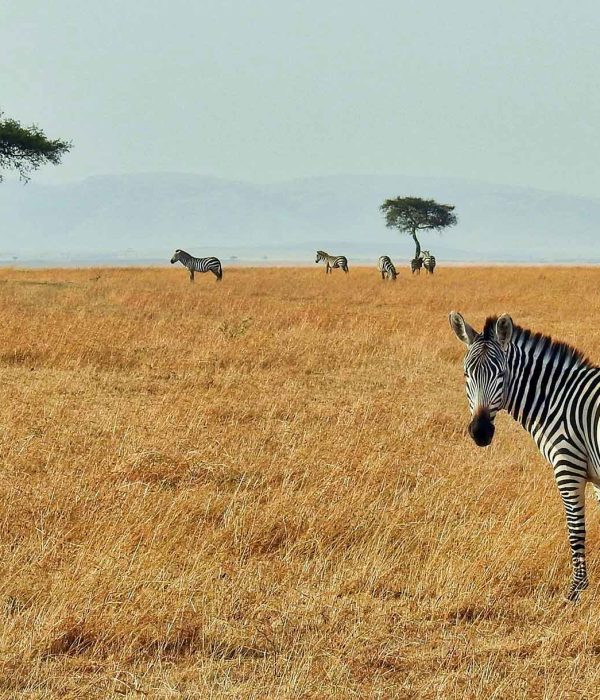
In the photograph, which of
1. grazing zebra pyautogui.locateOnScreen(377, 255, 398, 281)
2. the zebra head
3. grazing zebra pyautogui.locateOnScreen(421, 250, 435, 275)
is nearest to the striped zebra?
the zebra head

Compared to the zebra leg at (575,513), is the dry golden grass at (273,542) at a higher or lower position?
lower

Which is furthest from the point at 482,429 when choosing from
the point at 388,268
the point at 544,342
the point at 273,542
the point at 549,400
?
the point at 388,268

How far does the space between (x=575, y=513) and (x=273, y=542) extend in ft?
7.54

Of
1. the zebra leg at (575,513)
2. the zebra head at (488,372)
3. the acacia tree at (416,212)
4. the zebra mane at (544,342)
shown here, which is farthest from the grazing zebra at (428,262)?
the zebra leg at (575,513)

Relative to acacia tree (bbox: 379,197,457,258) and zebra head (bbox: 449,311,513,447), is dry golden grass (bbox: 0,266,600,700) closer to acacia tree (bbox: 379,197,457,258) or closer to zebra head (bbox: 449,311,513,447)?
zebra head (bbox: 449,311,513,447)

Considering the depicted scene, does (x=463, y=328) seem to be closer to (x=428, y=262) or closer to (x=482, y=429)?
(x=482, y=429)

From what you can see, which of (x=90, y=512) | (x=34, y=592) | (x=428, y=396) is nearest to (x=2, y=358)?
(x=428, y=396)

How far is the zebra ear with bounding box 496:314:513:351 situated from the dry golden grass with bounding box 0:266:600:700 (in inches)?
60.5

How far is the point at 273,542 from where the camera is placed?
6434mm

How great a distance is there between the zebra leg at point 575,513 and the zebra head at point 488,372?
534mm

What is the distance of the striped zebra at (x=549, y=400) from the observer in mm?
5293

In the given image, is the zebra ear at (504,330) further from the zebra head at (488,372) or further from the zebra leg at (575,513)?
the zebra leg at (575,513)

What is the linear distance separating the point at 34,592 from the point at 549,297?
24185 millimetres

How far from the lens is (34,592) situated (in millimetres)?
5320
